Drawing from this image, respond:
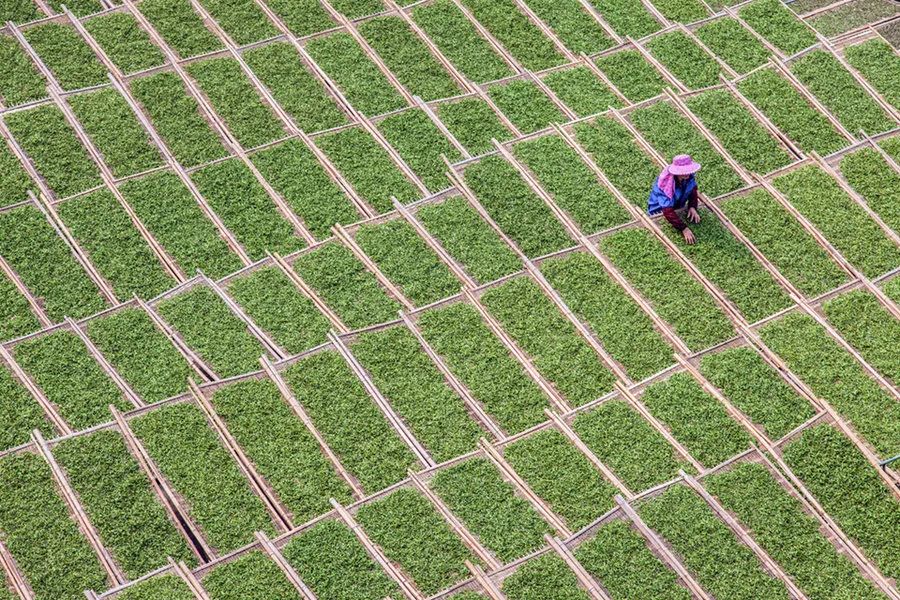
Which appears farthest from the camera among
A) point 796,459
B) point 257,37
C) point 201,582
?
point 257,37

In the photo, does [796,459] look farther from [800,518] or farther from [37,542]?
[37,542]

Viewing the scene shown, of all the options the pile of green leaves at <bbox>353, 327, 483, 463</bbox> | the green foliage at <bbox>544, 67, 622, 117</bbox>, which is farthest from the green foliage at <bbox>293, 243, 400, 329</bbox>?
the green foliage at <bbox>544, 67, 622, 117</bbox>

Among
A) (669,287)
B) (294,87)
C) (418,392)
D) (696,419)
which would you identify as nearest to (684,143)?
(669,287)

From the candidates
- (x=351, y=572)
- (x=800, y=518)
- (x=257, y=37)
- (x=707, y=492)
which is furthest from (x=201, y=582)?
(x=257, y=37)

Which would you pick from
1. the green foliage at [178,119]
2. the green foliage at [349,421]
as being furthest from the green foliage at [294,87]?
the green foliage at [349,421]

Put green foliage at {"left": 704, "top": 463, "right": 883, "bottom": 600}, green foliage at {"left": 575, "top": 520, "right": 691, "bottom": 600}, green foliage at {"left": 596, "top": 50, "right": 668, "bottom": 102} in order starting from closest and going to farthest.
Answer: green foliage at {"left": 575, "top": 520, "right": 691, "bottom": 600} < green foliage at {"left": 704, "top": 463, "right": 883, "bottom": 600} < green foliage at {"left": 596, "top": 50, "right": 668, "bottom": 102}

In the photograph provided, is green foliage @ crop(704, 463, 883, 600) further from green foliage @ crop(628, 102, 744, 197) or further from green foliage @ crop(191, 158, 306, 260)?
green foliage @ crop(191, 158, 306, 260)
